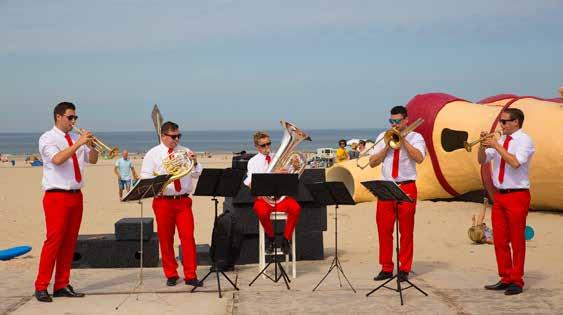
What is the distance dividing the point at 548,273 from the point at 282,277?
3314mm

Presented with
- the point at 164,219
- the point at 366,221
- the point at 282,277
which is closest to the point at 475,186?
the point at 366,221

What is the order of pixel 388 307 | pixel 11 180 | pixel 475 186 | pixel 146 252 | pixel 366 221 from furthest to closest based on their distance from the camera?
pixel 11 180
pixel 475 186
pixel 366 221
pixel 146 252
pixel 388 307

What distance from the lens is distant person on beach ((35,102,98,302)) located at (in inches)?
326

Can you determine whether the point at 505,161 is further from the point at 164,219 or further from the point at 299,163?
the point at 164,219

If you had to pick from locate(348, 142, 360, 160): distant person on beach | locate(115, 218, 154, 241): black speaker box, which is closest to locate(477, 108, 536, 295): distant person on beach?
locate(115, 218, 154, 241): black speaker box

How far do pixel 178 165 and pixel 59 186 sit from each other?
50.1 inches

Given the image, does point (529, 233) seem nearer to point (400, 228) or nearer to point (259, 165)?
point (400, 228)

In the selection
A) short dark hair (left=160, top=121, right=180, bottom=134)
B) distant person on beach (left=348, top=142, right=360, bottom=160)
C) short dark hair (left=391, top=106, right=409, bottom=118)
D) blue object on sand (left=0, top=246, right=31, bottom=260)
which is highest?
short dark hair (left=391, top=106, right=409, bottom=118)

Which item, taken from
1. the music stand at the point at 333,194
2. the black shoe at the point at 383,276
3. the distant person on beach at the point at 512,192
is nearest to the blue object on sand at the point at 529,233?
the black shoe at the point at 383,276

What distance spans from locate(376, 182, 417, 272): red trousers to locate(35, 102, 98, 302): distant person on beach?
3.38m

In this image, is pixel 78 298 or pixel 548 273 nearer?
pixel 78 298

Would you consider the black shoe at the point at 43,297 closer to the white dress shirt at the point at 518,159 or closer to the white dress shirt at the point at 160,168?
the white dress shirt at the point at 160,168

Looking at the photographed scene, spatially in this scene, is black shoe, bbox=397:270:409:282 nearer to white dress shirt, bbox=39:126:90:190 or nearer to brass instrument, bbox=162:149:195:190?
brass instrument, bbox=162:149:195:190

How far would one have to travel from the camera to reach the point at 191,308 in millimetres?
8047
